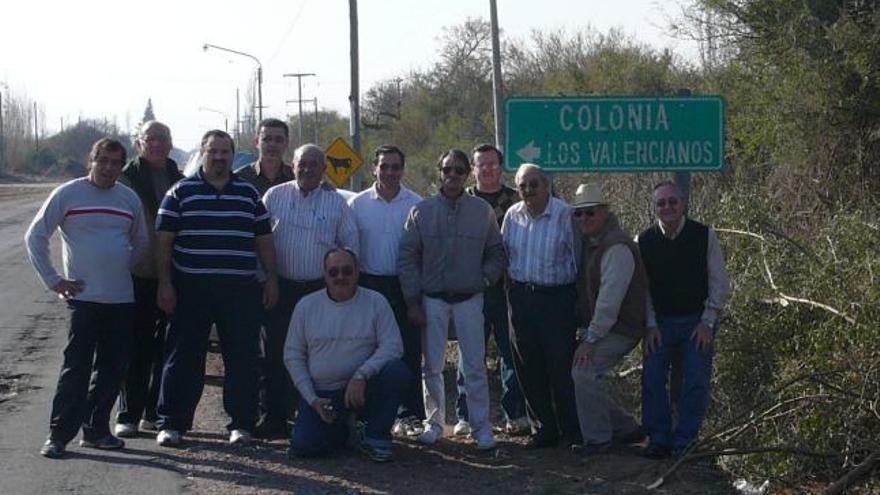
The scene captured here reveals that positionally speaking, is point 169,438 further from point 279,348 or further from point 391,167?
point 391,167

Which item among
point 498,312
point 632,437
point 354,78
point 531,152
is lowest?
point 632,437

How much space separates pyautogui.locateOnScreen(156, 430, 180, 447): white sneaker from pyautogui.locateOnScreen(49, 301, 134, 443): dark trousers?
13.8 inches

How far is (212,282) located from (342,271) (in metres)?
0.97

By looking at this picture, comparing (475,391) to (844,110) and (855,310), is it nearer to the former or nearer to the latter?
(855,310)

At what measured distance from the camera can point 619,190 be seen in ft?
40.2

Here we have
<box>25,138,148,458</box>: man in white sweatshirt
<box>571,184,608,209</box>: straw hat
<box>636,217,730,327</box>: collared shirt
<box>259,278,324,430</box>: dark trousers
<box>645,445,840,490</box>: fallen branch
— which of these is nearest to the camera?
<box>645,445,840,490</box>: fallen branch

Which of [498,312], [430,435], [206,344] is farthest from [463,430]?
[206,344]

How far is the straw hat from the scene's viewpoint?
28.9 ft

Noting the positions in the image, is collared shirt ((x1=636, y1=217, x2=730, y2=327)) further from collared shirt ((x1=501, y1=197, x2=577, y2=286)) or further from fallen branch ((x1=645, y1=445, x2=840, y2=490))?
fallen branch ((x1=645, y1=445, x2=840, y2=490))

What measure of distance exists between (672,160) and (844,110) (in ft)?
27.8

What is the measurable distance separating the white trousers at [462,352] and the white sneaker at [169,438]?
5.46 feet

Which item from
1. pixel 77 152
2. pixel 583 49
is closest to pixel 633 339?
pixel 583 49

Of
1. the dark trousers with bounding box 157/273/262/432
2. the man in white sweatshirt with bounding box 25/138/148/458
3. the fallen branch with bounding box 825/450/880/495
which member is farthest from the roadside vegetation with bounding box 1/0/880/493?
the man in white sweatshirt with bounding box 25/138/148/458

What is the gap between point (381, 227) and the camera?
30.8ft
